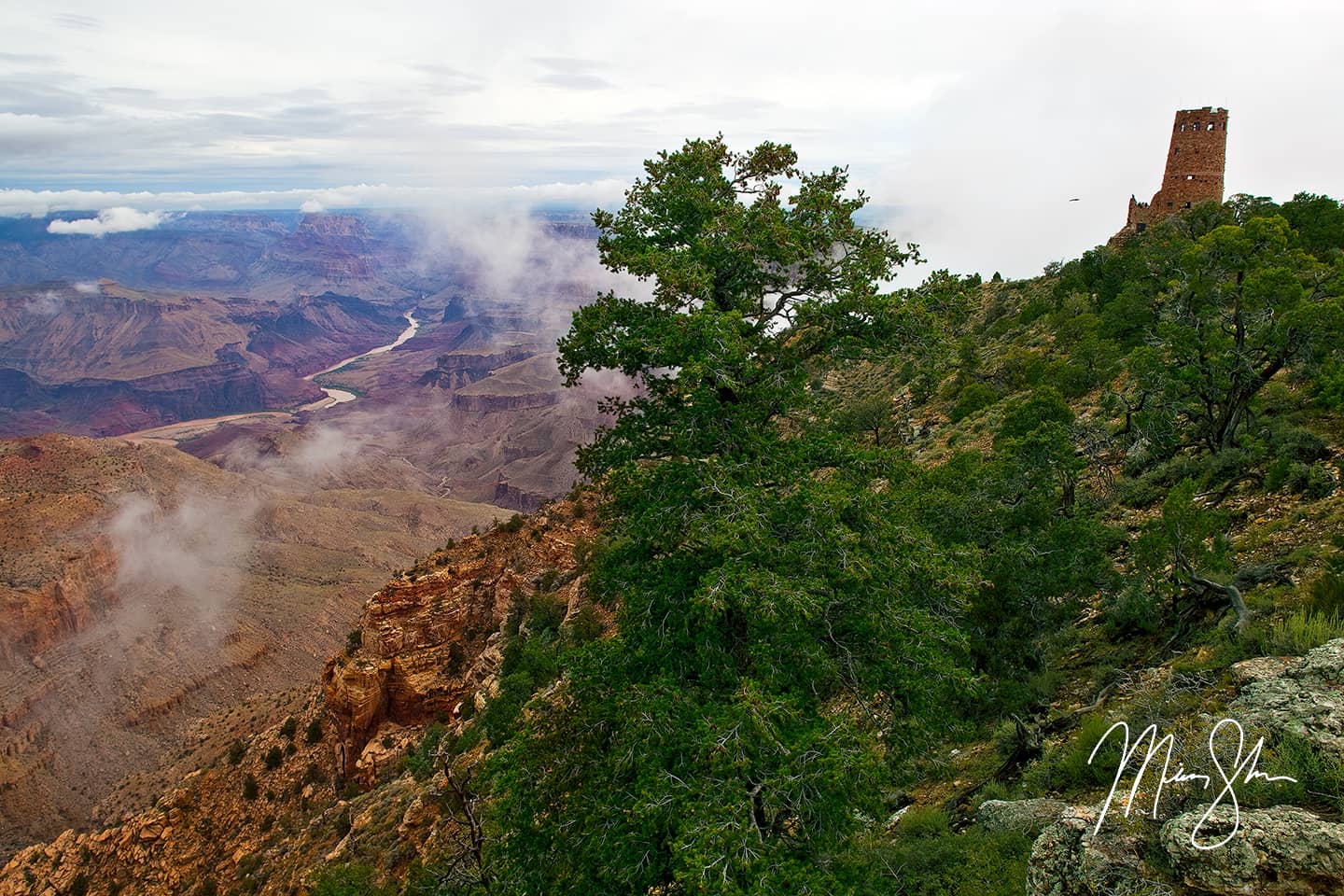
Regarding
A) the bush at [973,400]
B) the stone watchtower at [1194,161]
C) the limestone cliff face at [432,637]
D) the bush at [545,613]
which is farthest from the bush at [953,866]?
the stone watchtower at [1194,161]

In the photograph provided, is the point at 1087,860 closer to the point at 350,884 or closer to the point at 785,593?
the point at 785,593

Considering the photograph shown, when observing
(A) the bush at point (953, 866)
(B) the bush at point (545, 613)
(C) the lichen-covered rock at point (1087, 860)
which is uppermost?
(C) the lichen-covered rock at point (1087, 860)

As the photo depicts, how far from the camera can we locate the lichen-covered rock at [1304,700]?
17.9ft

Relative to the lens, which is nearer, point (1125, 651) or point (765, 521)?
point (765, 521)

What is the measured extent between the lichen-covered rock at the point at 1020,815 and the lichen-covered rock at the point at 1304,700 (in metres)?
2.13

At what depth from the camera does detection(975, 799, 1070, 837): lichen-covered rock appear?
7.50 m

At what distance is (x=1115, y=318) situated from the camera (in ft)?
87.0

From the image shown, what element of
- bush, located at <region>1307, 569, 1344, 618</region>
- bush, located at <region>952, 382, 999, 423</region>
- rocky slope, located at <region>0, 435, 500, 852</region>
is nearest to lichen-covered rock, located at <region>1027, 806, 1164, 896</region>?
bush, located at <region>1307, 569, 1344, 618</region>

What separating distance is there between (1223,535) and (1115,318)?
17006mm

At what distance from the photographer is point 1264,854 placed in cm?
459

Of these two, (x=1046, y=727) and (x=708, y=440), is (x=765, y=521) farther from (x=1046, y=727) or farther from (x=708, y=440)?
(x=1046, y=727)

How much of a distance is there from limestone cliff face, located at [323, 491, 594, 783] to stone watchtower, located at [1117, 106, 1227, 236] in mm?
36980

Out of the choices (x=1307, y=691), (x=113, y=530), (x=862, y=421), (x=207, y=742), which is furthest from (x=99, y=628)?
(x=1307, y=691)

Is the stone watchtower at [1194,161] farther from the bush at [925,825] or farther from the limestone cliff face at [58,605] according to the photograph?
the limestone cliff face at [58,605]
